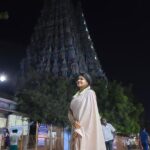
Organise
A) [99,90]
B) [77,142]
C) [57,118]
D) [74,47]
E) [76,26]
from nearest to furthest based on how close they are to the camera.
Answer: [77,142], [57,118], [99,90], [74,47], [76,26]

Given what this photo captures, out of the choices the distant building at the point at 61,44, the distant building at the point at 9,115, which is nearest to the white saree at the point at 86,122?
the distant building at the point at 9,115

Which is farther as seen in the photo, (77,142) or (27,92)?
(27,92)

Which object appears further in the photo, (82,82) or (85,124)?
(82,82)

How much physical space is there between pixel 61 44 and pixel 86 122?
3054 inches

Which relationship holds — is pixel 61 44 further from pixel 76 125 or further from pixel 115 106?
pixel 76 125

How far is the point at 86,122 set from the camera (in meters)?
3.65

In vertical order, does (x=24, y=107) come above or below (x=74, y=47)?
below

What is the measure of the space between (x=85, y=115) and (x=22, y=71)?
72.9 metres

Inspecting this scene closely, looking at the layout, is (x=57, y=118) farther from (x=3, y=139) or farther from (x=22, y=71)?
(x=22, y=71)

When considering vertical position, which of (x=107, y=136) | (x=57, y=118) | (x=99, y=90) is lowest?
(x=107, y=136)

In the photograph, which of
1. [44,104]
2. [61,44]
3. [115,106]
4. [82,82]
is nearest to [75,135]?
[82,82]

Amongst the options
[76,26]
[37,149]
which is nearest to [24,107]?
[37,149]

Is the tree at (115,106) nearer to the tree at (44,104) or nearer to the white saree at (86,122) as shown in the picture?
the tree at (44,104)

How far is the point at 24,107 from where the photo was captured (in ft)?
100.0
